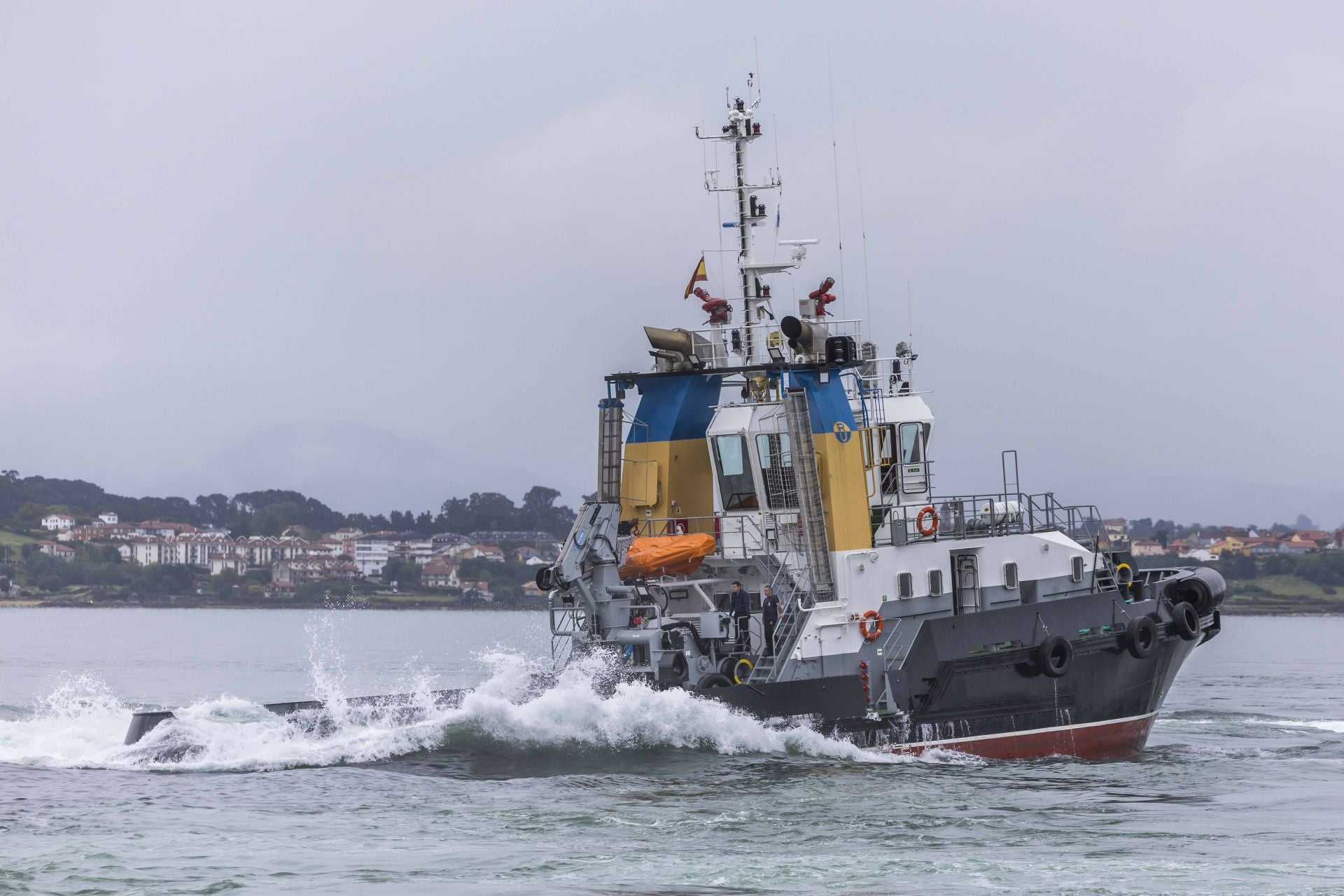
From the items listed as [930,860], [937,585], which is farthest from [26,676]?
[930,860]

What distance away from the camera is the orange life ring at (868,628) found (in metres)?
19.6

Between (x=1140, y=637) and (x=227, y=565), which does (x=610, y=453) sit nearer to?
(x=1140, y=637)

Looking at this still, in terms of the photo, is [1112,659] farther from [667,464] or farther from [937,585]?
[667,464]

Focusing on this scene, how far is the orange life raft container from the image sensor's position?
20000 millimetres

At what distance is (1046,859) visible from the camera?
14391 millimetres

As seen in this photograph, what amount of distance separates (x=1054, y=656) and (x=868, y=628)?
2.56 m

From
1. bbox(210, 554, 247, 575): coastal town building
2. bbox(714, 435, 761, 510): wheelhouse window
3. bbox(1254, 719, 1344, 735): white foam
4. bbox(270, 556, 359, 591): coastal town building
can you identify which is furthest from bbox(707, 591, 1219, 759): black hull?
bbox(210, 554, 247, 575): coastal town building

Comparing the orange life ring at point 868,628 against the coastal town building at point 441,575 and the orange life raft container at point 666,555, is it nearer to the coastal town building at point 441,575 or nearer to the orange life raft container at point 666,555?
the orange life raft container at point 666,555

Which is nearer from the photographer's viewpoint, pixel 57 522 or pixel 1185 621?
pixel 1185 621

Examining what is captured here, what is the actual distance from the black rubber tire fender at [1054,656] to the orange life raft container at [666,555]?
4.30 metres

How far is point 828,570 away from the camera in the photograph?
19.7 metres

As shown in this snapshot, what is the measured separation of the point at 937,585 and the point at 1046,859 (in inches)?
259

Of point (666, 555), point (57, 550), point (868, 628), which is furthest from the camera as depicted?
point (57, 550)

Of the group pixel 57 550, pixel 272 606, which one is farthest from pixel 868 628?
pixel 57 550
